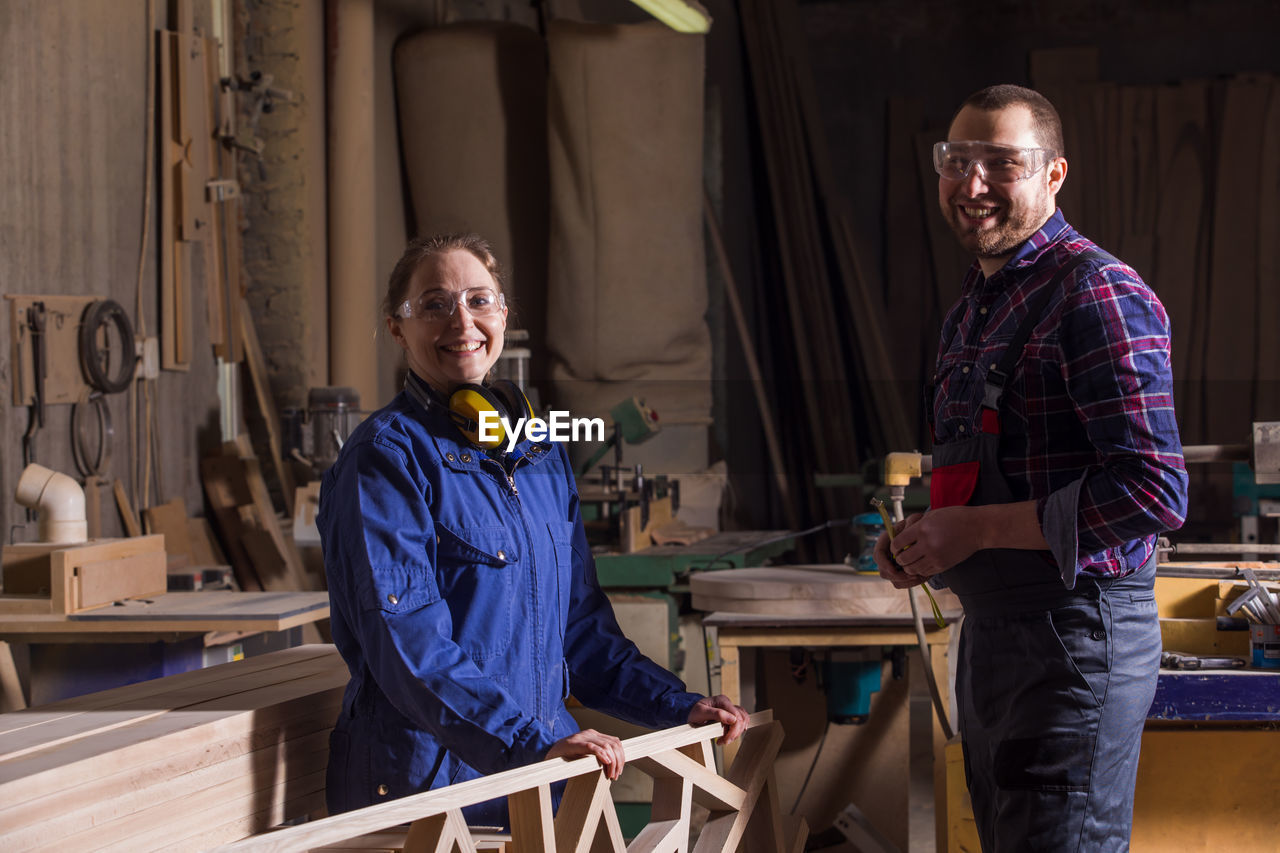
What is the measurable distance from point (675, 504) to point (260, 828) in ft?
10.4

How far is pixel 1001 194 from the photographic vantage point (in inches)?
62.3

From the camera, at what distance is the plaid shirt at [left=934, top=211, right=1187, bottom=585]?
140 centimetres

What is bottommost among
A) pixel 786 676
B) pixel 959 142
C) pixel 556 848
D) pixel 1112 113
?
pixel 786 676

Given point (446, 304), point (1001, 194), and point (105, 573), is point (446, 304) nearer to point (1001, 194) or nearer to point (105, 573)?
point (1001, 194)

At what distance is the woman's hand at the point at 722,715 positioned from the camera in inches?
63.6

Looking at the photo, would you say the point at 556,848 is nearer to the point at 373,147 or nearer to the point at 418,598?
the point at 418,598

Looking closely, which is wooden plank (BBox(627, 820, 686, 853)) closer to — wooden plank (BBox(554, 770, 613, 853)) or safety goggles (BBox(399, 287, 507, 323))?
wooden plank (BBox(554, 770, 613, 853))

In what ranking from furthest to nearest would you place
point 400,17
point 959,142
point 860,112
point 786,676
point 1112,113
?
1. point 860,112
2. point 1112,113
3. point 400,17
4. point 786,676
5. point 959,142

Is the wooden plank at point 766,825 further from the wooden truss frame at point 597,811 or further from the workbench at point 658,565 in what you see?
the workbench at point 658,565

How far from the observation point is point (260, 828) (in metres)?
1.67

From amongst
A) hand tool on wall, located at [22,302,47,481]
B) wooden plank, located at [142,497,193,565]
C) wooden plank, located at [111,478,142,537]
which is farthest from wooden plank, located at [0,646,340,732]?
wooden plank, located at [142,497,193,565]

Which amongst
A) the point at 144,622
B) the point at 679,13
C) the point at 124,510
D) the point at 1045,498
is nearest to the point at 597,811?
the point at 1045,498

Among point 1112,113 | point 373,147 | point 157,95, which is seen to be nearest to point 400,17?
point 373,147

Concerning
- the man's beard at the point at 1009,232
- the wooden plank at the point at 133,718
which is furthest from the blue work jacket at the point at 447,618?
the man's beard at the point at 1009,232
